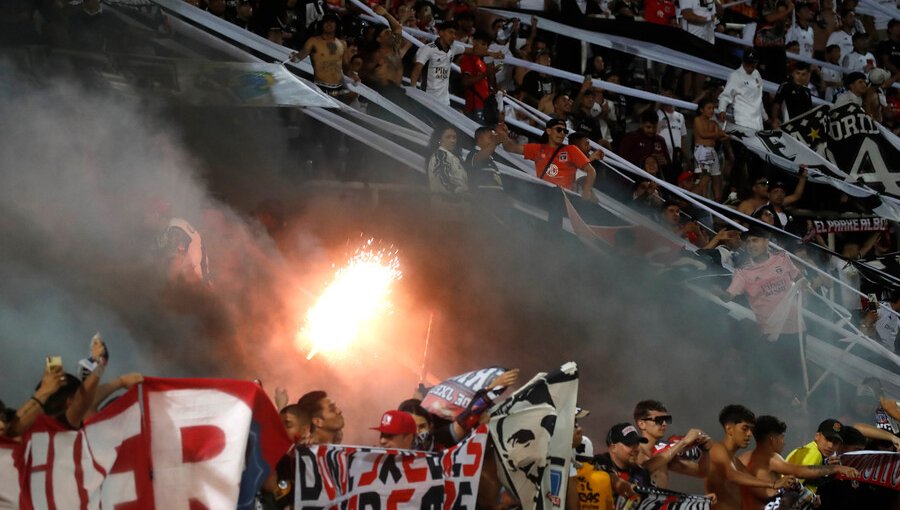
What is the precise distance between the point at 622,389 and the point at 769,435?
3.18m

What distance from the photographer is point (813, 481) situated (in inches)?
313

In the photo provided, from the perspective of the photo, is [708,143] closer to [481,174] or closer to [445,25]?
[445,25]

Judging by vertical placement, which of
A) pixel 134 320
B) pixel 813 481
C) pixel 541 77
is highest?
pixel 541 77

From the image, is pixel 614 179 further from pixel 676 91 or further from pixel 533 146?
pixel 676 91

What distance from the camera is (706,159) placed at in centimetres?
1395

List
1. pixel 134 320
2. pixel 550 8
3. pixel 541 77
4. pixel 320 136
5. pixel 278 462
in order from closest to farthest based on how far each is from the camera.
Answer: pixel 278 462, pixel 134 320, pixel 320 136, pixel 541 77, pixel 550 8

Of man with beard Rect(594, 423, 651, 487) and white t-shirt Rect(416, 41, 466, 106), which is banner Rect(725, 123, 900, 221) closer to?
white t-shirt Rect(416, 41, 466, 106)

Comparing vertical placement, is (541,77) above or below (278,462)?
above

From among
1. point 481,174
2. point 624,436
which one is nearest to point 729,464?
point 624,436

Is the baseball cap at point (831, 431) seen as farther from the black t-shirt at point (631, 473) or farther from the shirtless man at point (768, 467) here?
the black t-shirt at point (631, 473)

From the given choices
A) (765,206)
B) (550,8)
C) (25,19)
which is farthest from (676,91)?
(25,19)

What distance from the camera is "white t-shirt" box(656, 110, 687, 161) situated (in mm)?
14062

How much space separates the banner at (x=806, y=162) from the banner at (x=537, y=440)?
26.0 ft

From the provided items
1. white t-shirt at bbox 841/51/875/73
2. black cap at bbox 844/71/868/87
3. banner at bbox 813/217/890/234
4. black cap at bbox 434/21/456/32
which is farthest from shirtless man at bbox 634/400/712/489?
white t-shirt at bbox 841/51/875/73
